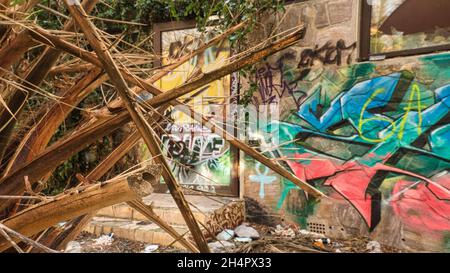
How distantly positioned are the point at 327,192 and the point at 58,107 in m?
4.63

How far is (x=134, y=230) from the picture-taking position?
5.25m

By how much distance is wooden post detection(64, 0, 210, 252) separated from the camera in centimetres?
79

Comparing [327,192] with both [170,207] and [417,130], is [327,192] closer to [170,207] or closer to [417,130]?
[417,130]

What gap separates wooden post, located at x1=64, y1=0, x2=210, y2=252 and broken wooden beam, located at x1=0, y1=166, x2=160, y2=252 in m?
0.04

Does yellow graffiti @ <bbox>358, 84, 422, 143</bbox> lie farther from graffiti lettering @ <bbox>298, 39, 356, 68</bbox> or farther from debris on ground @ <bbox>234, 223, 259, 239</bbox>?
debris on ground @ <bbox>234, 223, 259, 239</bbox>

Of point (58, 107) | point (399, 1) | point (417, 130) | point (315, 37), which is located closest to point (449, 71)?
point (417, 130)

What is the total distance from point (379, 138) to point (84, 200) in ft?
15.6

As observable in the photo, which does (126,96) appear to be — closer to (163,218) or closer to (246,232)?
(163,218)

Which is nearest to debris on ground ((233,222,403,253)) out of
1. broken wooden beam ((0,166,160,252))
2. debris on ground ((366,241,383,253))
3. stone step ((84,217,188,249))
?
debris on ground ((366,241,383,253))

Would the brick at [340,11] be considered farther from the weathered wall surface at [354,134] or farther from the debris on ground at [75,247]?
the debris on ground at [75,247]

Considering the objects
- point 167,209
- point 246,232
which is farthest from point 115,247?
point 246,232

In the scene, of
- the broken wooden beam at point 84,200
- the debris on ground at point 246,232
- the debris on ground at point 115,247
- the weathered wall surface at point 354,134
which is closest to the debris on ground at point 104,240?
the debris on ground at point 115,247
